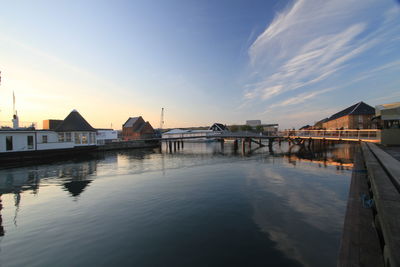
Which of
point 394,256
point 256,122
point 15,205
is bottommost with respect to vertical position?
point 15,205

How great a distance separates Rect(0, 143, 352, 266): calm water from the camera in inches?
242

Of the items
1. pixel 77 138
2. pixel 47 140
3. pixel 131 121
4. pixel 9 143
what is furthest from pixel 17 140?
pixel 131 121

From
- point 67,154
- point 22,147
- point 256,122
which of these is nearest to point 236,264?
point 22,147

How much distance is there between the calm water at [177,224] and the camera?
6148 millimetres

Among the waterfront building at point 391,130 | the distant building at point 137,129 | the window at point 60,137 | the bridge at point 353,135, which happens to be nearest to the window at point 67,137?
the window at point 60,137

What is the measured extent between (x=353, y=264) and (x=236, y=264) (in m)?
3.28

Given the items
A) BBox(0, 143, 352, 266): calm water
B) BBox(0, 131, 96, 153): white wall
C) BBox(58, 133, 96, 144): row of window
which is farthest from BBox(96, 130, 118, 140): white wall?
BBox(0, 143, 352, 266): calm water

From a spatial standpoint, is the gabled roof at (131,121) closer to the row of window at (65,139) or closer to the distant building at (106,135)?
the distant building at (106,135)

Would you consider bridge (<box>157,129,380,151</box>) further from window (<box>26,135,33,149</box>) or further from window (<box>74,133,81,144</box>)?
window (<box>26,135,33,149</box>)

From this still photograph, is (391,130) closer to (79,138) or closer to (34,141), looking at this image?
(34,141)

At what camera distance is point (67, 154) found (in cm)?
3672

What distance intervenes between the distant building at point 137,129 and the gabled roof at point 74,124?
3581cm

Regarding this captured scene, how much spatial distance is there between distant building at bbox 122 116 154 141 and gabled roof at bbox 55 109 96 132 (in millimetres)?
35806

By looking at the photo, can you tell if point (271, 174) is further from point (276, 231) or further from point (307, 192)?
point (276, 231)
